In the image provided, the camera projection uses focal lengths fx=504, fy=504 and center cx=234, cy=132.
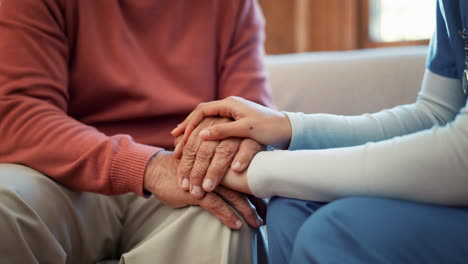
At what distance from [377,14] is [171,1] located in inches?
114

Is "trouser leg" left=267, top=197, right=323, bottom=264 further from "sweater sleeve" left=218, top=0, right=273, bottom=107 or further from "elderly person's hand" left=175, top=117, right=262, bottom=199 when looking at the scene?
"sweater sleeve" left=218, top=0, right=273, bottom=107

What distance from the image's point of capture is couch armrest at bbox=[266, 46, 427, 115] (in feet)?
4.76

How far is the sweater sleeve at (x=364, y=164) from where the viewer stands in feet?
2.11

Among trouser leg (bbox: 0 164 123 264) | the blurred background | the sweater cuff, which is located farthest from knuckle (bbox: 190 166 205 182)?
the blurred background

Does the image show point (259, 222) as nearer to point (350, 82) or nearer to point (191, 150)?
point (191, 150)

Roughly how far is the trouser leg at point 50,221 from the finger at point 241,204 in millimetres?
273

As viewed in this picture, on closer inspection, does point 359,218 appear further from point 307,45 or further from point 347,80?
point 307,45

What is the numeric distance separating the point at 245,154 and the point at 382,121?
263 mm

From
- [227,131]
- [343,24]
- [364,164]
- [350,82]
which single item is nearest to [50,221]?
[227,131]

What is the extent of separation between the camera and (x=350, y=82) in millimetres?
1483

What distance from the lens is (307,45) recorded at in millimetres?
3865

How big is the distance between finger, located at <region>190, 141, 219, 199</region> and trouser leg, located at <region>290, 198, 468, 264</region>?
0.26 meters

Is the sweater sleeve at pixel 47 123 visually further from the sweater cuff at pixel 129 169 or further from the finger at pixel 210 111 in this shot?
the finger at pixel 210 111

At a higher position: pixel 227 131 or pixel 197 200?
pixel 227 131
